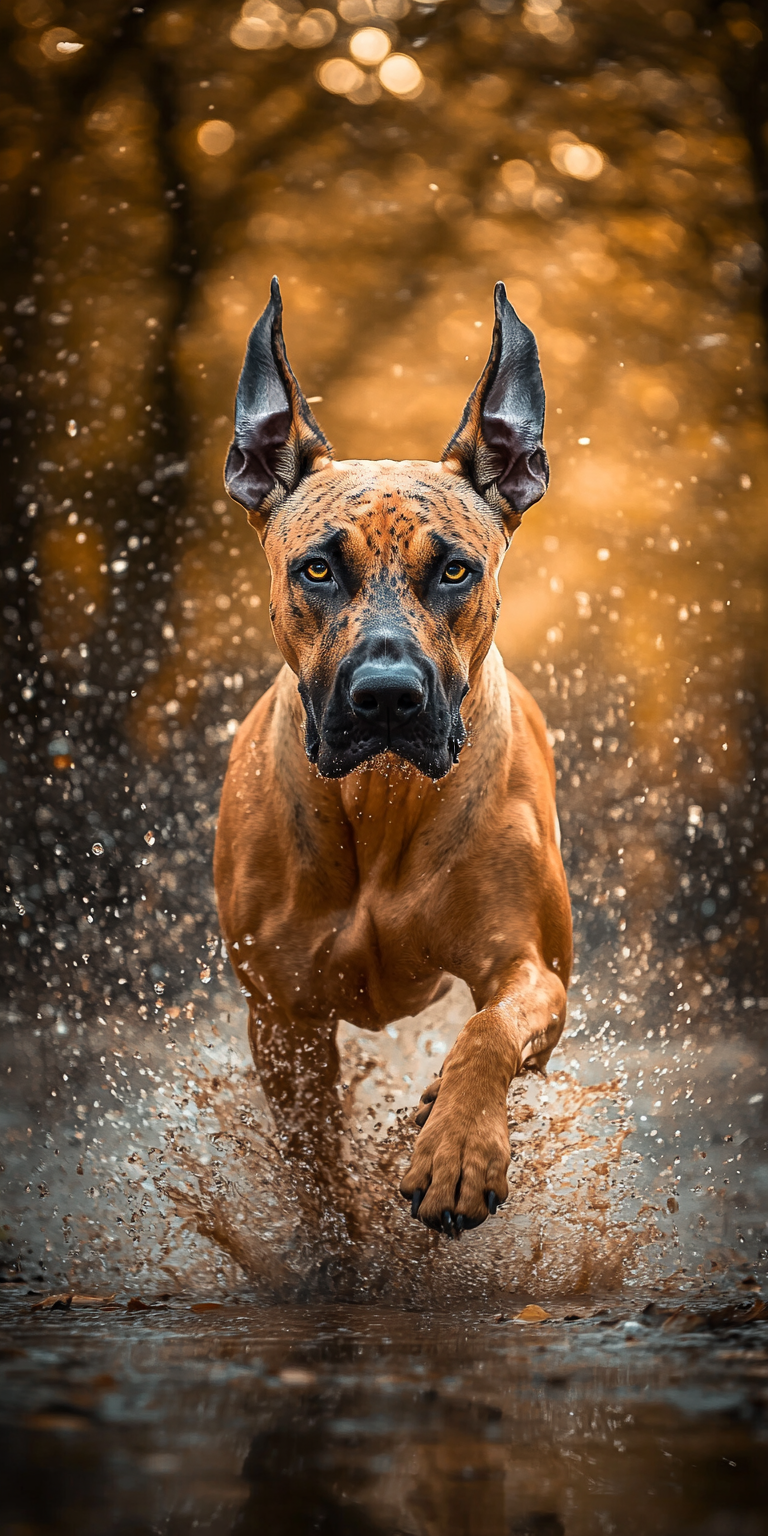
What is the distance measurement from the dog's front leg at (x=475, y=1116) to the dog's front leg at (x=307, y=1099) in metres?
0.64

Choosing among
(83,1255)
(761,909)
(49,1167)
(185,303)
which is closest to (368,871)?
(83,1255)

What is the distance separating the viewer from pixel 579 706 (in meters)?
8.38

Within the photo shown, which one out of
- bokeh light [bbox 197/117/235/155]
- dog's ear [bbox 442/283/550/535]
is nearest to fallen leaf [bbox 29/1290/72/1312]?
dog's ear [bbox 442/283/550/535]

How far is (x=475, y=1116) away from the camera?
2541 mm

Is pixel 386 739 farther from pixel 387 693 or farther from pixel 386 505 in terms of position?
pixel 386 505

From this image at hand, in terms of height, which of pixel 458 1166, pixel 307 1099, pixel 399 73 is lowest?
pixel 307 1099

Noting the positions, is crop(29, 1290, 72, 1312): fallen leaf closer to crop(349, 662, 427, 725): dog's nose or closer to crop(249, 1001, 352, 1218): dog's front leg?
crop(249, 1001, 352, 1218): dog's front leg

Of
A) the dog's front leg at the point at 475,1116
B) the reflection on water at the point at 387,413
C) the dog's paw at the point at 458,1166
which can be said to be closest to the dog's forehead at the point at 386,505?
the dog's front leg at the point at 475,1116

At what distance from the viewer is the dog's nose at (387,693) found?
2.80 meters

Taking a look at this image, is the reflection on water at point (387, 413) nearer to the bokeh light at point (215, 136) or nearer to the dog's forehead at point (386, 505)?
the bokeh light at point (215, 136)

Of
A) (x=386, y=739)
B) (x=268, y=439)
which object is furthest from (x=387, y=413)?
(x=386, y=739)

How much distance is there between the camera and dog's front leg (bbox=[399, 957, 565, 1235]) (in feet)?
7.84

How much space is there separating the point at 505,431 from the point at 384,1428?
2.57 metres

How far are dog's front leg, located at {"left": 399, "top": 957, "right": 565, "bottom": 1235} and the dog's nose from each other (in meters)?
0.67
